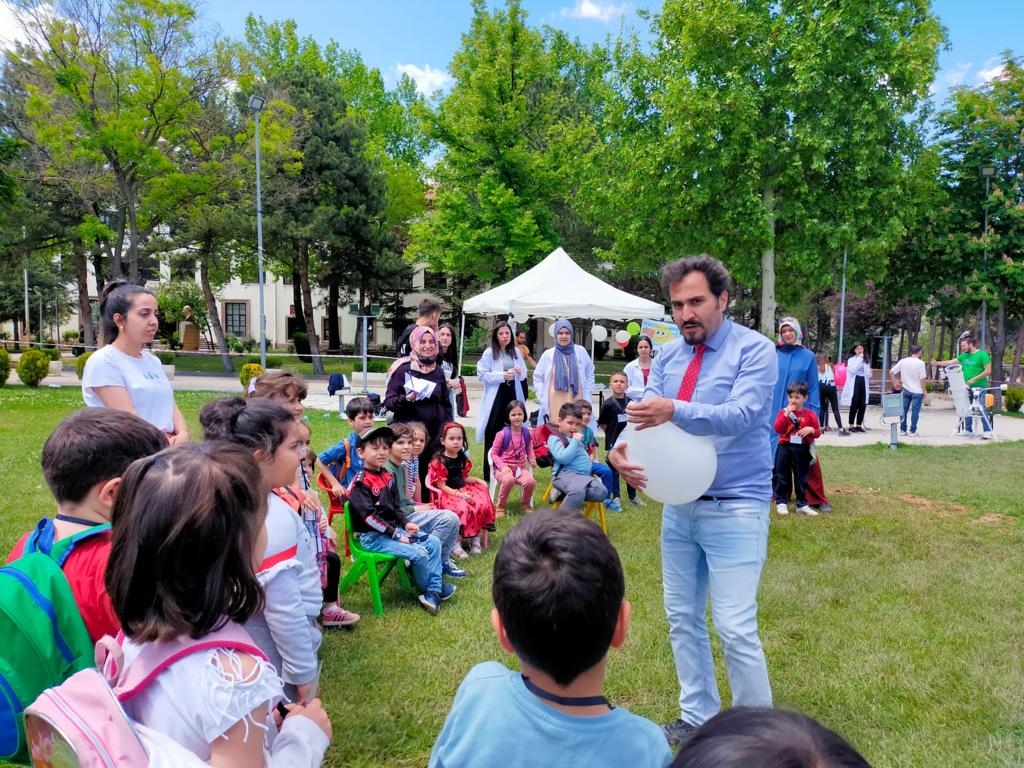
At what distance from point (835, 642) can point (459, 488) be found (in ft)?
10.1

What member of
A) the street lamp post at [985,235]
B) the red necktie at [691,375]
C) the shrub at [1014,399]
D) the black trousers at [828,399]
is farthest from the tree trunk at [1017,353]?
the red necktie at [691,375]

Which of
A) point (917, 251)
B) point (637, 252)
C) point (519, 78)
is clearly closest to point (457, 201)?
point (519, 78)

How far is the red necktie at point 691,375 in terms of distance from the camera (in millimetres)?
2717

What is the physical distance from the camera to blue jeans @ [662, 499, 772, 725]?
100 inches

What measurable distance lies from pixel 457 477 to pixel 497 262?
778 inches

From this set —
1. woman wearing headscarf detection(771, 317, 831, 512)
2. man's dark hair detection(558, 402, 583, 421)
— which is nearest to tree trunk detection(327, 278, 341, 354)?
man's dark hair detection(558, 402, 583, 421)

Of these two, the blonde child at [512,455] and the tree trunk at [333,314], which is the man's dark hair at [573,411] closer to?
the blonde child at [512,455]

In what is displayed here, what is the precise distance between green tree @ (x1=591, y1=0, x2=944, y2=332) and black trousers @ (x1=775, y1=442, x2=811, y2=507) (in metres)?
12.8

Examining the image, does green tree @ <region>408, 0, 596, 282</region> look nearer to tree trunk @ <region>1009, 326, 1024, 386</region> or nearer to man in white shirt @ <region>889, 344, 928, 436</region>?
man in white shirt @ <region>889, 344, 928, 436</region>

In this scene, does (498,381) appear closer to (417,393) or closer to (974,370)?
(417,393)

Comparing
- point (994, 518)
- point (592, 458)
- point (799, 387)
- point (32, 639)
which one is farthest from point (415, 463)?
point (994, 518)

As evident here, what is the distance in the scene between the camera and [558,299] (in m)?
10.4

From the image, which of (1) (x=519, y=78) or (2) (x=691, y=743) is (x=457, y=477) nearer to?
(2) (x=691, y=743)

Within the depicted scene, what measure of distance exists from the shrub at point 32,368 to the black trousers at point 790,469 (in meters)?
17.5
